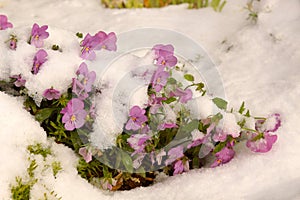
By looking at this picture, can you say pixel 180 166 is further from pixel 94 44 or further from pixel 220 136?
pixel 94 44

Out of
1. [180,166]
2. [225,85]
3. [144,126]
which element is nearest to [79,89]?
[144,126]

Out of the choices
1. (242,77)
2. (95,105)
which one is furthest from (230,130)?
(242,77)

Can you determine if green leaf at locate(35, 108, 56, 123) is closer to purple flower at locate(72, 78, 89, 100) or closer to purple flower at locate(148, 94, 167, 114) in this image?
purple flower at locate(72, 78, 89, 100)

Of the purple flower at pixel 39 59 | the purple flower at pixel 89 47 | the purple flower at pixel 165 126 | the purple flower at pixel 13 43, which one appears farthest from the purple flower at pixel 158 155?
the purple flower at pixel 13 43

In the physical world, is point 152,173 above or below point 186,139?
below

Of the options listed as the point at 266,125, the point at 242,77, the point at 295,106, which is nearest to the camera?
the point at 266,125

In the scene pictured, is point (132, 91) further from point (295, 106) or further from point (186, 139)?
point (295, 106)

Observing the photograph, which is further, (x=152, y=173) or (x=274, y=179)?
(x=152, y=173)
